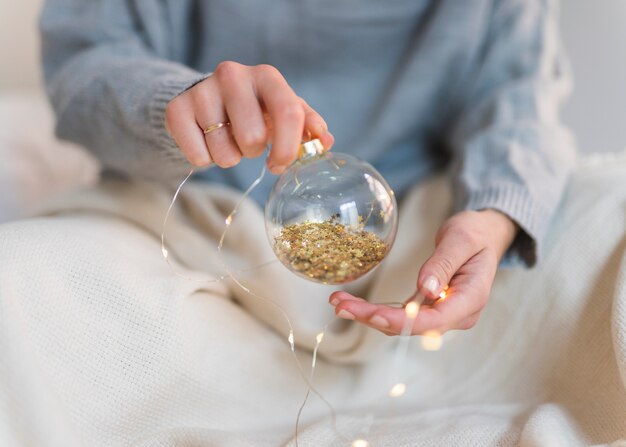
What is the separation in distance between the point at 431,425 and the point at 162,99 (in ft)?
1.32

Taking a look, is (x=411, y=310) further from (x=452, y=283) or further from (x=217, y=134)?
(x=217, y=134)

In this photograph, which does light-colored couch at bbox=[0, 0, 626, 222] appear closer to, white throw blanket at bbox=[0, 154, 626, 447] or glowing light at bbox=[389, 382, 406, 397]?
white throw blanket at bbox=[0, 154, 626, 447]

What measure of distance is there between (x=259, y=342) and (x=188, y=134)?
0.24 metres

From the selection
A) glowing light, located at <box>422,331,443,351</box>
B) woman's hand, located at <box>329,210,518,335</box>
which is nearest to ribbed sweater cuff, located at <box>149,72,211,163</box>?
woman's hand, located at <box>329,210,518,335</box>

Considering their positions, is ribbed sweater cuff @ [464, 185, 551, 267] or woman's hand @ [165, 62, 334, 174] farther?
ribbed sweater cuff @ [464, 185, 551, 267]

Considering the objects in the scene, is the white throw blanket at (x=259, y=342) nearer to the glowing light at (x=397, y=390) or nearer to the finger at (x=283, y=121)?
the glowing light at (x=397, y=390)

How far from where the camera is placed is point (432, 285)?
50cm

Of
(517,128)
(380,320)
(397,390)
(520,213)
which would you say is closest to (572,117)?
(517,128)

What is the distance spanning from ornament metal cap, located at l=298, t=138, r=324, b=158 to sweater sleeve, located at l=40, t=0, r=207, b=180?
13 centimetres

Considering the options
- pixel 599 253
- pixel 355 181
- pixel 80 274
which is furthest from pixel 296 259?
pixel 599 253

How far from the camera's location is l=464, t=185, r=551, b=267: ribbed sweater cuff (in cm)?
65

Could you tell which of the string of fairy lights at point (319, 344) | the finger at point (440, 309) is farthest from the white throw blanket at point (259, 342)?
the finger at point (440, 309)

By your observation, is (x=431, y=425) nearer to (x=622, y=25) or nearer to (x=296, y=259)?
(x=296, y=259)

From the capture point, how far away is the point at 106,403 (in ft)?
1.69
